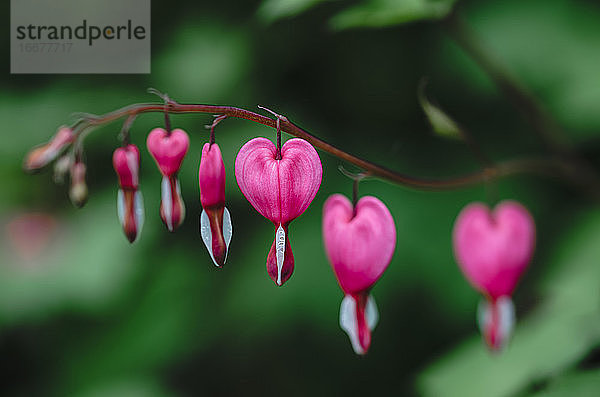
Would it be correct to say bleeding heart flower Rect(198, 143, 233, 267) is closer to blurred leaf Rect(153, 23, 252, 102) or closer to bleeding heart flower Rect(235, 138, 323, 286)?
bleeding heart flower Rect(235, 138, 323, 286)

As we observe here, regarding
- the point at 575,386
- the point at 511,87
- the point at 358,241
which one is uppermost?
the point at 511,87

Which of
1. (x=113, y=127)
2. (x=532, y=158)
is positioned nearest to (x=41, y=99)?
(x=113, y=127)

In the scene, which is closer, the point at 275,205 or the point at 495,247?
the point at 275,205

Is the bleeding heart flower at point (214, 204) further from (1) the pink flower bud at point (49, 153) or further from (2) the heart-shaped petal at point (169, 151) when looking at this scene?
(1) the pink flower bud at point (49, 153)

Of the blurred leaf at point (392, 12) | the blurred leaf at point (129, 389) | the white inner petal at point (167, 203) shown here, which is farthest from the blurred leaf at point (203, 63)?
the blurred leaf at point (129, 389)

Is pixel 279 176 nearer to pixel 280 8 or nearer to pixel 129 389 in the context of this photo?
pixel 280 8
